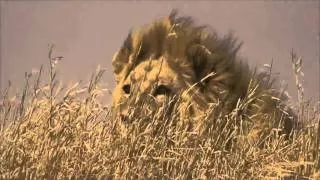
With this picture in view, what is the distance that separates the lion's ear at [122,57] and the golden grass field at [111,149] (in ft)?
6.11

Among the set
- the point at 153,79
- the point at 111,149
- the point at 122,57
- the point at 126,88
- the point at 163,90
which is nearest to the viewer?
the point at 111,149

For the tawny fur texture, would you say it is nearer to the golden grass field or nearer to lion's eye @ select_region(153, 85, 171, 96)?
lion's eye @ select_region(153, 85, 171, 96)

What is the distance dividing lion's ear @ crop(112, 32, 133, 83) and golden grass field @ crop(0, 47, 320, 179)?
186cm

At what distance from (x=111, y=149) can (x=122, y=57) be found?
2.43 m

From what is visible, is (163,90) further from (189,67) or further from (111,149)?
(111,149)

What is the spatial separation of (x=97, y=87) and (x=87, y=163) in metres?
0.46

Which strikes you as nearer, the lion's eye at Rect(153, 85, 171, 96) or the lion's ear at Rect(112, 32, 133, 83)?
the lion's eye at Rect(153, 85, 171, 96)

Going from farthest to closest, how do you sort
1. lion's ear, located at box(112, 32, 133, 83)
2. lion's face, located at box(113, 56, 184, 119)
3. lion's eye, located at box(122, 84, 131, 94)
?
lion's ear, located at box(112, 32, 133, 83) < lion's eye, located at box(122, 84, 131, 94) < lion's face, located at box(113, 56, 184, 119)

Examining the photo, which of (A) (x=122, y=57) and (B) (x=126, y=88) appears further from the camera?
(A) (x=122, y=57)

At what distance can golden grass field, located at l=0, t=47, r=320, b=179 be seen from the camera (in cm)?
288

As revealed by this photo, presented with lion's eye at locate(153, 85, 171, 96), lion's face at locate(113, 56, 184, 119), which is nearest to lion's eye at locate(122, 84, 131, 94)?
lion's face at locate(113, 56, 184, 119)

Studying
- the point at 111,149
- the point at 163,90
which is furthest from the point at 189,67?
the point at 111,149

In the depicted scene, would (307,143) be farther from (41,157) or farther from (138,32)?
(138,32)

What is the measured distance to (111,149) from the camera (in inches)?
124
